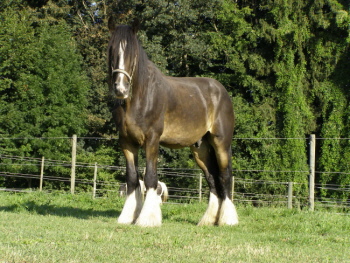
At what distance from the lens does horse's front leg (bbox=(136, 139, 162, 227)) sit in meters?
6.71

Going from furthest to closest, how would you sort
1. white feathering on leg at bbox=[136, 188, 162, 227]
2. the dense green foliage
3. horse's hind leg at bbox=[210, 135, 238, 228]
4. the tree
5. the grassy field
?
the dense green foliage
the tree
horse's hind leg at bbox=[210, 135, 238, 228]
white feathering on leg at bbox=[136, 188, 162, 227]
the grassy field

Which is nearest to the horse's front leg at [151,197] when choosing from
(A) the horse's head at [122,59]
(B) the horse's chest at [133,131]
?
(B) the horse's chest at [133,131]

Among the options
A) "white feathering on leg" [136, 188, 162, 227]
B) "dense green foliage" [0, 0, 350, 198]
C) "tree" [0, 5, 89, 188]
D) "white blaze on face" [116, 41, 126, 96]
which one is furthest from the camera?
"dense green foliage" [0, 0, 350, 198]

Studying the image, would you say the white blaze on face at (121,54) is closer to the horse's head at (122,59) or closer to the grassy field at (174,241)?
the horse's head at (122,59)

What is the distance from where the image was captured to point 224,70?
28.9m

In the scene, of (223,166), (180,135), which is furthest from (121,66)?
(223,166)

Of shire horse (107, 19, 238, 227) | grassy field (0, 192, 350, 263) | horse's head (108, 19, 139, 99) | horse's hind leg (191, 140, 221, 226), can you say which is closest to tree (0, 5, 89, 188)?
grassy field (0, 192, 350, 263)

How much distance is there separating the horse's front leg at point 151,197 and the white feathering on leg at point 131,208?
31 centimetres

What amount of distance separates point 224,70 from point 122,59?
2289cm

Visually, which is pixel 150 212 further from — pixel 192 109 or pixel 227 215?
pixel 192 109

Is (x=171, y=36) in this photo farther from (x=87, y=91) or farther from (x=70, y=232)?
(x=70, y=232)

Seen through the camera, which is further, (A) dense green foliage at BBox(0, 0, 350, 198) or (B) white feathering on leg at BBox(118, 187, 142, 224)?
(A) dense green foliage at BBox(0, 0, 350, 198)

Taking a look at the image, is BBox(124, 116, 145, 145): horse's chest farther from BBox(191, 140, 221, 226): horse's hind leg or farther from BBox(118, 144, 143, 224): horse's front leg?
BBox(191, 140, 221, 226): horse's hind leg

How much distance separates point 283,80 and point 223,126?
781 inches
